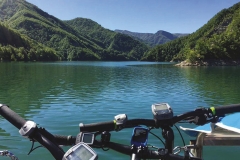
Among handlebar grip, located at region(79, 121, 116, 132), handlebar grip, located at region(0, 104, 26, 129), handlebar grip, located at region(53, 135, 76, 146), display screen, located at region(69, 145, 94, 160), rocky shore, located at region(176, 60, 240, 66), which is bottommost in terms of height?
rocky shore, located at region(176, 60, 240, 66)

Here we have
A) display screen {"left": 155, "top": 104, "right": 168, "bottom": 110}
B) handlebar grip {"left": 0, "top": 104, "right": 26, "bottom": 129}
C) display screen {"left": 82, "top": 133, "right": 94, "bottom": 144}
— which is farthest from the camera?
display screen {"left": 155, "top": 104, "right": 168, "bottom": 110}

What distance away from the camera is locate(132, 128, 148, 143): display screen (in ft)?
11.5

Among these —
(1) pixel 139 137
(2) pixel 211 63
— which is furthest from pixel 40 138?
(2) pixel 211 63

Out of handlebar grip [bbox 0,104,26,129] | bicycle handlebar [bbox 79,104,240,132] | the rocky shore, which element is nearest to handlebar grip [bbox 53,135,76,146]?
bicycle handlebar [bbox 79,104,240,132]

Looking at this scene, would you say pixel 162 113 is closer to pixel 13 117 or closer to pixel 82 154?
pixel 82 154

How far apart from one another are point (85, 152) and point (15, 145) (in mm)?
9883

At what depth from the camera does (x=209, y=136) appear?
18.4ft

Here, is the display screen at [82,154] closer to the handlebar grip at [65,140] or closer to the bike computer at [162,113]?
the handlebar grip at [65,140]

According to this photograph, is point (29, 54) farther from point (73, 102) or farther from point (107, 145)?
point (107, 145)

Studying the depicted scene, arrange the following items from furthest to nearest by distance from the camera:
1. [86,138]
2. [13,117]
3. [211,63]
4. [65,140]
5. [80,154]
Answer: [211,63]
[65,140]
[13,117]
[86,138]
[80,154]

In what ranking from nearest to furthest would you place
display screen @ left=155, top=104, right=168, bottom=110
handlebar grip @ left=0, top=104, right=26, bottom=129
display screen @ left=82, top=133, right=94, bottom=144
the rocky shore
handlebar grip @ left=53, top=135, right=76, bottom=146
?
1. display screen @ left=82, top=133, right=94, bottom=144
2. handlebar grip @ left=0, top=104, right=26, bottom=129
3. handlebar grip @ left=53, top=135, right=76, bottom=146
4. display screen @ left=155, top=104, right=168, bottom=110
5. the rocky shore

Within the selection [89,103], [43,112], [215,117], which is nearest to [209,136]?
[215,117]

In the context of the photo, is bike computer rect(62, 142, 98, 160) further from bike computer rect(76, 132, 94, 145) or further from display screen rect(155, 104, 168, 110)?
display screen rect(155, 104, 168, 110)

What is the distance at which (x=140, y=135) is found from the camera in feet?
11.7
